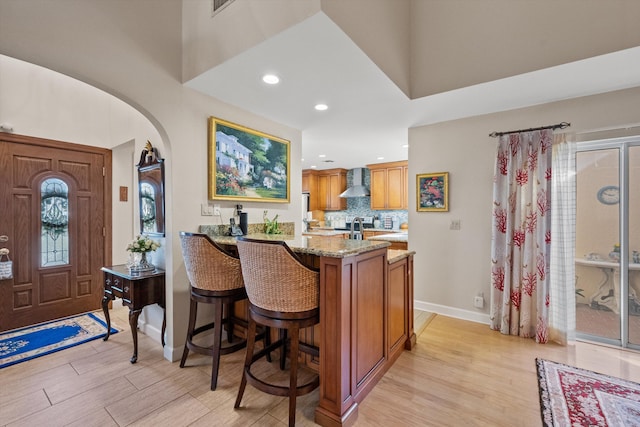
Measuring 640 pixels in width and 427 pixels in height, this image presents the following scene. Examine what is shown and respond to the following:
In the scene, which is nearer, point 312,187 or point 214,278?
point 214,278

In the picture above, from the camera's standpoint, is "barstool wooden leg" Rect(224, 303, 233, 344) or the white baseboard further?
the white baseboard

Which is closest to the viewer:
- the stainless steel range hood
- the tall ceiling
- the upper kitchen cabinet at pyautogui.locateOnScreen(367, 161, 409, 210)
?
the tall ceiling

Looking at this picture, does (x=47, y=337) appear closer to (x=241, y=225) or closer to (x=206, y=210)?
(x=206, y=210)

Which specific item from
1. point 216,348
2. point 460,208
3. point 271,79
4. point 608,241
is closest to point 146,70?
point 271,79

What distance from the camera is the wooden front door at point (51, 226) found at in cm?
294

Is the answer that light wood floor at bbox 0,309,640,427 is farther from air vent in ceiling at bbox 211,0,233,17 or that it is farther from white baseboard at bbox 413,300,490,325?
air vent in ceiling at bbox 211,0,233,17

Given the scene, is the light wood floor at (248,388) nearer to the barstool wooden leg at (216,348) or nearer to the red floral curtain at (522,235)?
the barstool wooden leg at (216,348)

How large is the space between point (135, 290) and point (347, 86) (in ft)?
8.30

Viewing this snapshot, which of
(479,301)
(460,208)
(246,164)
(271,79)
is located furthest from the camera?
(460,208)

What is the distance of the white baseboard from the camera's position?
3207 mm

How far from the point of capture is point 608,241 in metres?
2.72

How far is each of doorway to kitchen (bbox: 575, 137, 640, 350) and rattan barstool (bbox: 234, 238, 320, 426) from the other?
2.91m

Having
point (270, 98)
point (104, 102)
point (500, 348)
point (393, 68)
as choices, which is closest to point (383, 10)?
point (393, 68)

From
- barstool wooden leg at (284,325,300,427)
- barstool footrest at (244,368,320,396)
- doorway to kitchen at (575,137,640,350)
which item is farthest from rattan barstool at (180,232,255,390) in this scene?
doorway to kitchen at (575,137,640,350)
